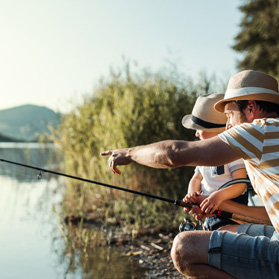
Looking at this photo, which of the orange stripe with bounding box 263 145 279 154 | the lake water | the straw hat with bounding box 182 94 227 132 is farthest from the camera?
the lake water

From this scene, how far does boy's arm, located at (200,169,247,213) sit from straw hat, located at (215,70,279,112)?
0.68m

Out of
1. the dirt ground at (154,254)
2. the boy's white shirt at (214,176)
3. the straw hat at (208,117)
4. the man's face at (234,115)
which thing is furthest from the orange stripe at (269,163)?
the dirt ground at (154,254)

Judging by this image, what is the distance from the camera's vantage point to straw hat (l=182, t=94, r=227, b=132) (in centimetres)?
330

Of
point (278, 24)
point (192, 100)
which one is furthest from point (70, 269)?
point (278, 24)

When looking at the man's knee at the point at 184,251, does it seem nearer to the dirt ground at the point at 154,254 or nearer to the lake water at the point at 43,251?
the dirt ground at the point at 154,254

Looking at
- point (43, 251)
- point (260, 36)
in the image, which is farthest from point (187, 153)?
point (260, 36)

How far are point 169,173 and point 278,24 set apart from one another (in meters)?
18.4

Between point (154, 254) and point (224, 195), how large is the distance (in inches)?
69.1

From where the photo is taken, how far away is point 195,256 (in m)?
2.25

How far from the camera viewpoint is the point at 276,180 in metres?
2.01

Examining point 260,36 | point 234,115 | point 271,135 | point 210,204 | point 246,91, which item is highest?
point 260,36

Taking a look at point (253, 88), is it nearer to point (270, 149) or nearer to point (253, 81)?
point (253, 81)

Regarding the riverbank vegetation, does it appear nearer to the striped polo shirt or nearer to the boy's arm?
the boy's arm

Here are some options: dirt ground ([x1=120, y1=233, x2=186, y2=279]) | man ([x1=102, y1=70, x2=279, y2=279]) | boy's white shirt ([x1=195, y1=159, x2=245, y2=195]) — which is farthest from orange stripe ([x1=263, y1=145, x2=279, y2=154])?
dirt ground ([x1=120, y1=233, x2=186, y2=279])
